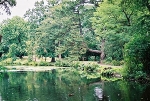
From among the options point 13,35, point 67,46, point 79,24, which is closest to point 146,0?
point 67,46

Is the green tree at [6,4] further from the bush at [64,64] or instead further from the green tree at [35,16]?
the green tree at [35,16]

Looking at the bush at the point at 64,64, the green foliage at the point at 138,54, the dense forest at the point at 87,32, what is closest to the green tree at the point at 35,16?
the dense forest at the point at 87,32

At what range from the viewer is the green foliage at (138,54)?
2558 centimetres

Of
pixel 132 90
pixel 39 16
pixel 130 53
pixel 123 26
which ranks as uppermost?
pixel 39 16

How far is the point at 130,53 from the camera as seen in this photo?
26.2m

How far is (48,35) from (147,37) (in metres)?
38.0

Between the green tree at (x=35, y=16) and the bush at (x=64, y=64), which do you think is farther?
the green tree at (x=35, y=16)

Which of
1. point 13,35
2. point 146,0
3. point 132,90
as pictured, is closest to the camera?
point 132,90

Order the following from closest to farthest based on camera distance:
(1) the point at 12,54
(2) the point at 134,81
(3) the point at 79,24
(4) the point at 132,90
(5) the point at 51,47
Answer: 1. (4) the point at 132,90
2. (2) the point at 134,81
3. (3) the point at 79,24
4. (5) the point at 51,47
5. (1) the point at 12,54

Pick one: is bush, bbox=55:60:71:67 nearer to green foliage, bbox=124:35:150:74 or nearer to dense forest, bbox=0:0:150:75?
dense forest, bbox=0:0:150:75

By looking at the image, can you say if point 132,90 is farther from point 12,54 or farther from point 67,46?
point 12,54

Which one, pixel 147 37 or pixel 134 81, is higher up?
pixel 147 37

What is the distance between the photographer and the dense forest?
26.1m

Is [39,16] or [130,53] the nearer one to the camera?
[130,53]
